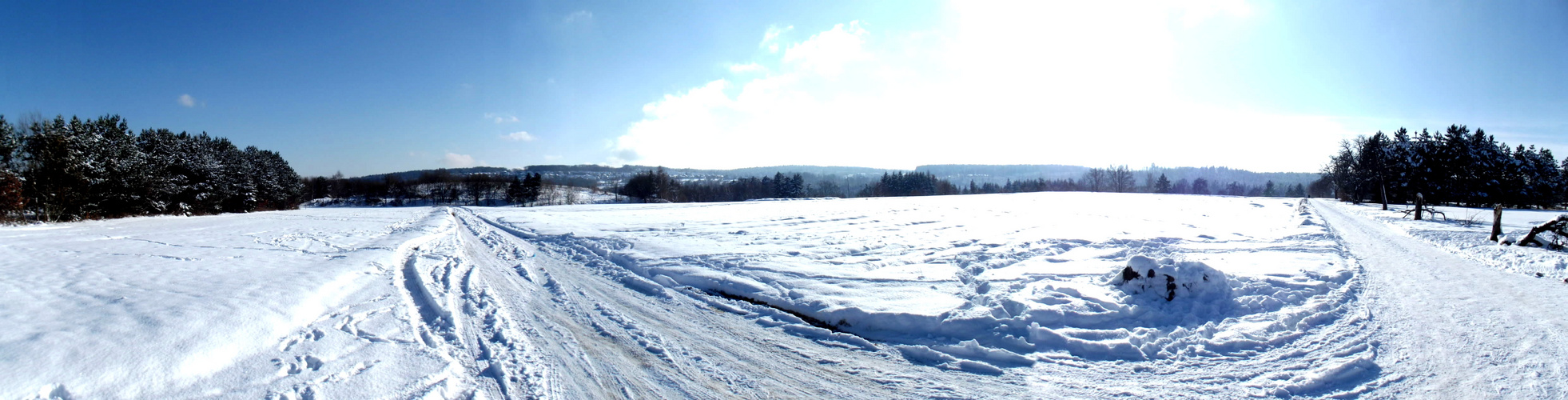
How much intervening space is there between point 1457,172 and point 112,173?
94502mm

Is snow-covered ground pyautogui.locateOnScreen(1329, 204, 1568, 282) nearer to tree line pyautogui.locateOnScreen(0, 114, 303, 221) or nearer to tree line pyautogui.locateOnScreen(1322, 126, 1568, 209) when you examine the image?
tree line pyautogui.locateOnScreen(1322, 126, 1568, 209)

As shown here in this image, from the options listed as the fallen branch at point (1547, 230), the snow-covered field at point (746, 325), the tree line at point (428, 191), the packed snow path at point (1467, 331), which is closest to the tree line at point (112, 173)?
the snow-covered field at point (746, 325)

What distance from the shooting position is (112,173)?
→ 28.5 metres

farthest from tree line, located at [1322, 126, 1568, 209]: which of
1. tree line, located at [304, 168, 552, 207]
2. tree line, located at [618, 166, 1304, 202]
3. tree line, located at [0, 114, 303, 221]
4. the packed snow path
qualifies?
tree line, located at [304, 168, 552, 207]

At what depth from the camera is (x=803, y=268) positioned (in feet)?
32.2

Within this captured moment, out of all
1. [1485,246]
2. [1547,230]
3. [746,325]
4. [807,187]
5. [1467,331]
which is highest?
[807,187]

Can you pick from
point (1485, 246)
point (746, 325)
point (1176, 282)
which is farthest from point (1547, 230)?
point (746, 325)

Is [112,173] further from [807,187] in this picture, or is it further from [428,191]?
[807,187]

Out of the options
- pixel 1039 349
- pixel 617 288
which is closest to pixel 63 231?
pixel 617 288

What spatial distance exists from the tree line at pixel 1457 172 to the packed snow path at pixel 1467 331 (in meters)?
48.2

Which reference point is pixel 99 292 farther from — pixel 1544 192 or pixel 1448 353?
pixel 1544 192

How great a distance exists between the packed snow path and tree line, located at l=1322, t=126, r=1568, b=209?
4820 centimetres

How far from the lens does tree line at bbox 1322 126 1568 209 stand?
44.0 metres

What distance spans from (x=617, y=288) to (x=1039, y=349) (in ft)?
19.9
